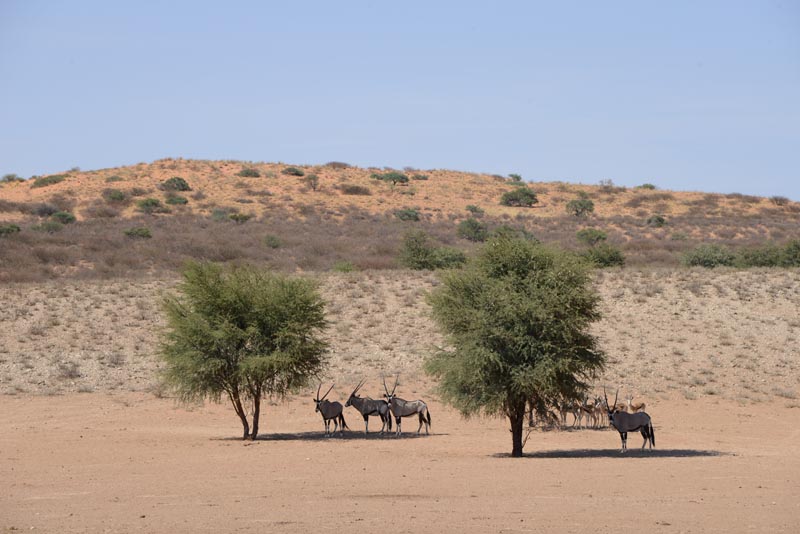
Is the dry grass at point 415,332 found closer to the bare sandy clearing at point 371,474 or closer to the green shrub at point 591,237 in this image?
A: the bare sandy clearing at point 371,474

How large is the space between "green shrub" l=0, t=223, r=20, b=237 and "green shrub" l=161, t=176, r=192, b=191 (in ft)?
73.3

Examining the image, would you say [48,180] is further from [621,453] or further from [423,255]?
[621,453]

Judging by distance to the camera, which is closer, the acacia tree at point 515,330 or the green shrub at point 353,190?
the acacia tree at point 515,330

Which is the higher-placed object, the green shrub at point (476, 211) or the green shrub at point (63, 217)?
the green shrub at point (476, 211)

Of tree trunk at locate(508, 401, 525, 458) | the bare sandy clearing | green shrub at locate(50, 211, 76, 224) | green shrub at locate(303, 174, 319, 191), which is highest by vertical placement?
green shrub at locate(303, 174, 319, 191)

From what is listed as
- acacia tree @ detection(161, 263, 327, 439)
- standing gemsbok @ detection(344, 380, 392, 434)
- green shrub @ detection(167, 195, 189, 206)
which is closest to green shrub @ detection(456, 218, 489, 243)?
green shrub @ detection(167, 195, 189, 206)

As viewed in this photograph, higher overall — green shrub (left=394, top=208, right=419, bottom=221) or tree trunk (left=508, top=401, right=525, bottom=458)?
green shrub (left=394, top=208, right=419, bottom=221)

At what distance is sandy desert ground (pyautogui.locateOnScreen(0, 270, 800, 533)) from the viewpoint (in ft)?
48.4

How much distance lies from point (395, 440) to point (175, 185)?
61124mm

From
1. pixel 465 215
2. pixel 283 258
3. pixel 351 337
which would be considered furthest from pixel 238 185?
pixel 351 337

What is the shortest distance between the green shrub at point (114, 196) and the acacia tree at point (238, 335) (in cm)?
5429

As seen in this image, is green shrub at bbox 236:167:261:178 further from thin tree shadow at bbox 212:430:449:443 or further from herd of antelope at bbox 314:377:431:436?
herd of antelope at bbox 314:377:431:436

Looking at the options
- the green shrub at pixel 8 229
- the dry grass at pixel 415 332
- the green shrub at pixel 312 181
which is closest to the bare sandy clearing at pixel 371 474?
the dry grass at pixel 415 332

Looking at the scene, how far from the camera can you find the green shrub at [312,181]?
88.4 m
